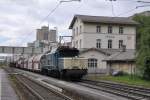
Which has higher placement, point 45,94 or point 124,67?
point 124,67

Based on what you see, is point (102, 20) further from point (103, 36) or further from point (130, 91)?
point (130, 91)

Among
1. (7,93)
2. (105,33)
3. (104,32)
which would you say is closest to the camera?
(7,93)

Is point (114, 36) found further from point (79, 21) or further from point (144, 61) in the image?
point (144, 61)

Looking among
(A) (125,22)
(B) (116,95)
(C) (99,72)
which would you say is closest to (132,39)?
(A) (125,22)

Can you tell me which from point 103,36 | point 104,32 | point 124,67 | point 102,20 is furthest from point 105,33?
point 124,67

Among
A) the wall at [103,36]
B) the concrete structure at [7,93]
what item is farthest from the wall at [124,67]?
the concrete structure at [7,93]

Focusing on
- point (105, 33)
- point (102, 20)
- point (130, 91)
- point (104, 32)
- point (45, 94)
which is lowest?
Answer: point (45, 94)

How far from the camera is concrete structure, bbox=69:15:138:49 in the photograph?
261ft

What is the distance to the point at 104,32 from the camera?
80.8 m

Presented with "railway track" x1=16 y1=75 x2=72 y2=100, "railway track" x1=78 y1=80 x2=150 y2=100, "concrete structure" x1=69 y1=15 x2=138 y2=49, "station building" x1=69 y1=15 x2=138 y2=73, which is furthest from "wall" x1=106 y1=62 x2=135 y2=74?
"railway track" x1=16 y1=75 x2=72 y2=100

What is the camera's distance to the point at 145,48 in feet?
145

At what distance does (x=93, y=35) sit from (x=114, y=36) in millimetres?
4198

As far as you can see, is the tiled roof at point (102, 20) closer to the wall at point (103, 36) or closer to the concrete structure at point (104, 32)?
the concrete structure at point (104, 32)

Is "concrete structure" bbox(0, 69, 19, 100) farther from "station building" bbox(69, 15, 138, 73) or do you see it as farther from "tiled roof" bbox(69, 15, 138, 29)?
"tiled roof" bbox(69, 15, 138, 29)
